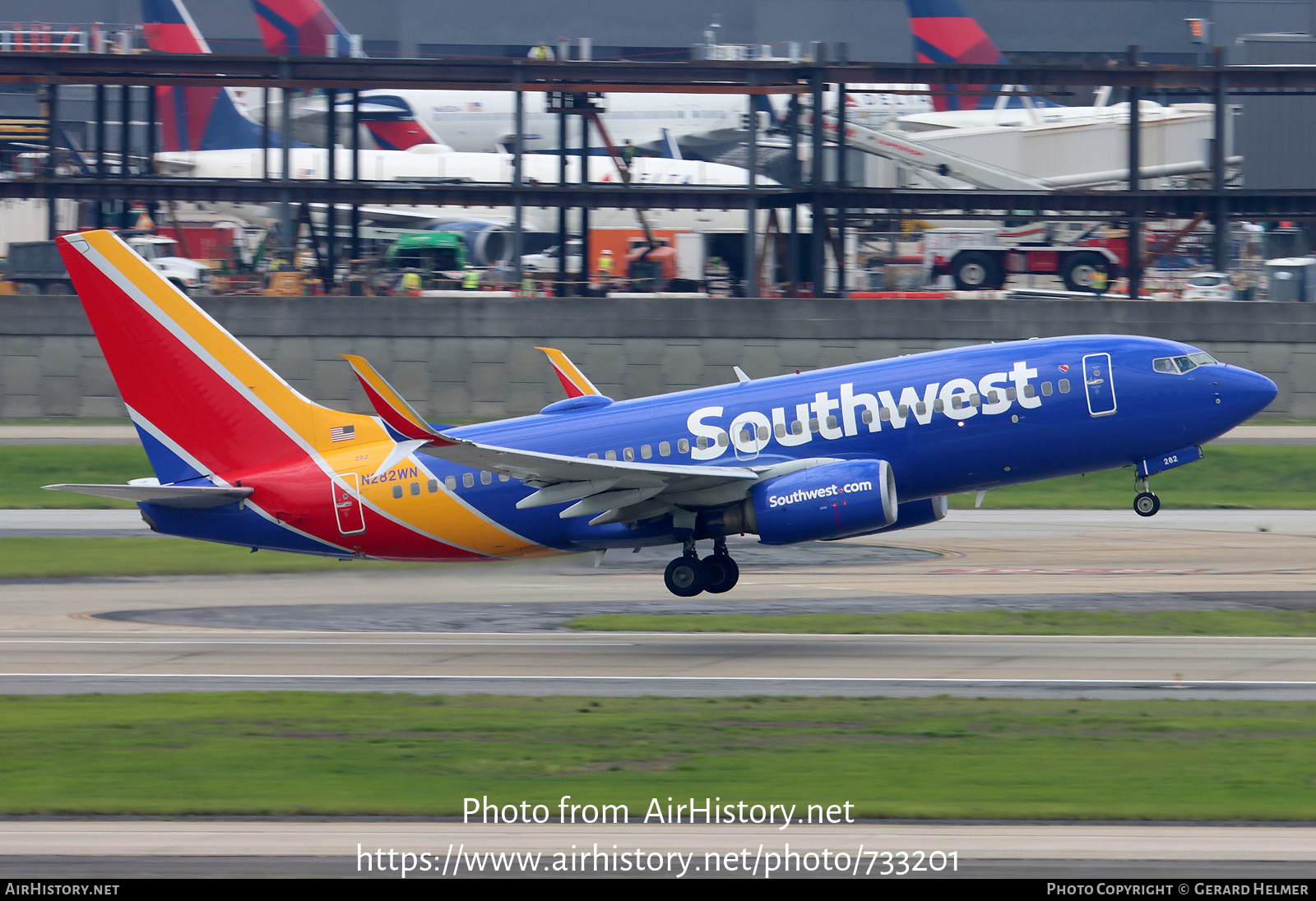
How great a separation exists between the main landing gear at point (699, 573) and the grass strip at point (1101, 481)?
18.5 meters

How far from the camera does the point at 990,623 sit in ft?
95.6

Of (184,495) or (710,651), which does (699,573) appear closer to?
(710,651)

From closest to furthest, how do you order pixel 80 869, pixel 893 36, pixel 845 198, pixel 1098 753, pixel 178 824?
pixel 80 869, pixel 178 824, pixel 1098 753, pixel 845 198, pixel 893 36

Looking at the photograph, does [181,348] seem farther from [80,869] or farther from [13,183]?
[13,183]

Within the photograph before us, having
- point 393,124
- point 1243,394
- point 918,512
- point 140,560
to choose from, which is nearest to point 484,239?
point 393,124

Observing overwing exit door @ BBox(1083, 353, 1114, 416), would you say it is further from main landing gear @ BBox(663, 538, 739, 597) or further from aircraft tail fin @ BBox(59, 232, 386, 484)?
aircraft tail fin @ BBox(59, 232, 386, 484)

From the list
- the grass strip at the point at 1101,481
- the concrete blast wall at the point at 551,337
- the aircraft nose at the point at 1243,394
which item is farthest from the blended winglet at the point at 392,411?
the concrete blast wall at the point at 551,337

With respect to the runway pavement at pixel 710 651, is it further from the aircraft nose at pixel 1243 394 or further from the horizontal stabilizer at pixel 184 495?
the aircraft nose at pixel 1243 394

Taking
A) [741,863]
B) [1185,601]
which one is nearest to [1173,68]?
[1185,601]

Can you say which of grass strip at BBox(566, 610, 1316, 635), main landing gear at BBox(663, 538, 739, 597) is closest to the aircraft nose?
grass strip at BBox(566, 610, 1316, 635)

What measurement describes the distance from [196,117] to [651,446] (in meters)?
66.8
